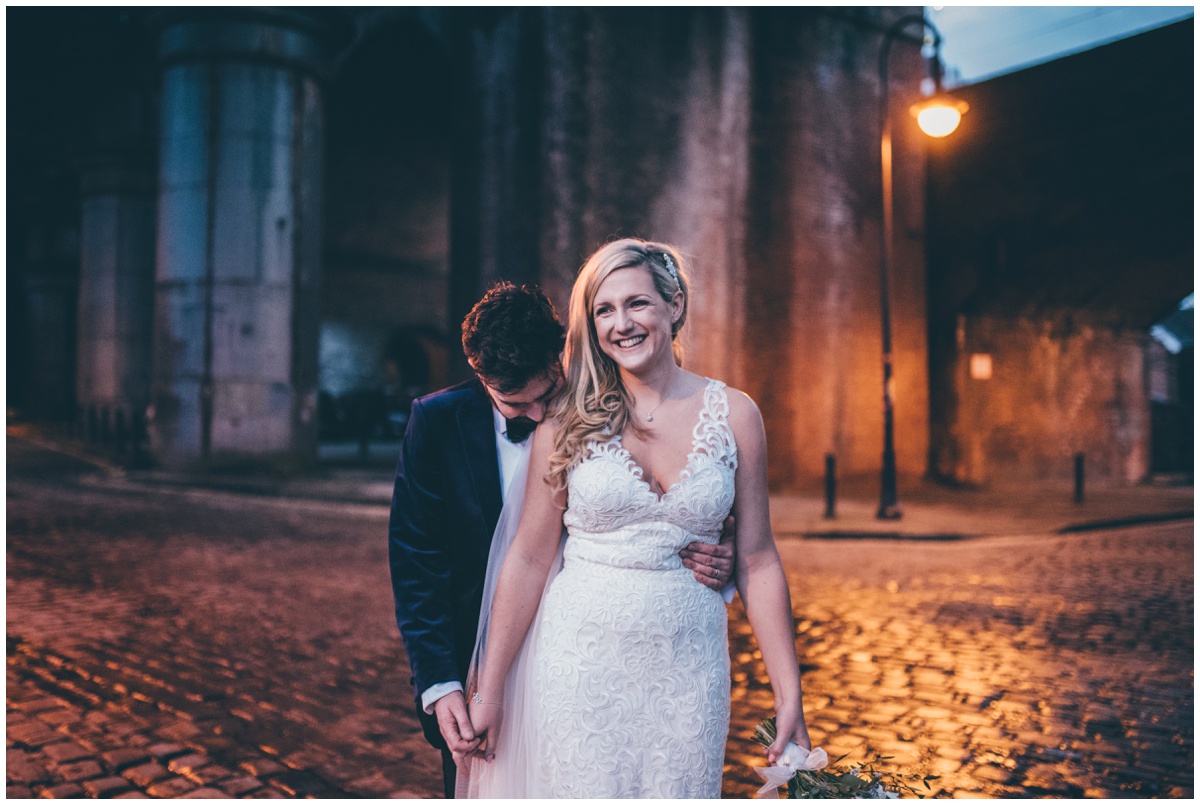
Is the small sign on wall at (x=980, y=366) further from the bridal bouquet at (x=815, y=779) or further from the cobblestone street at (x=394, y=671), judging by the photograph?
the bridal bouquet at (x=815, y=779)

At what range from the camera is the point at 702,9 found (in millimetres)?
16016

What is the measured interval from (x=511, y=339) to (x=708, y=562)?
699 mm

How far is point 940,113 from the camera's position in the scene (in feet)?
37.2

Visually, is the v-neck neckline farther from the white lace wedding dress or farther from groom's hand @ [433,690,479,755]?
groom's hand @ [433,690,479,755]

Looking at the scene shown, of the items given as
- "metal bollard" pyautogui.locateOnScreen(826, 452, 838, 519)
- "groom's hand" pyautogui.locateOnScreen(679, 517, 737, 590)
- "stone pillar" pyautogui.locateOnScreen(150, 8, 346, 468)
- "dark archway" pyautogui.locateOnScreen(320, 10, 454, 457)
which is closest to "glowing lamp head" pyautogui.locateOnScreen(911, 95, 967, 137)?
"metal bollard" pyautogui.locateOnScreen(826, 452, 838, 519)

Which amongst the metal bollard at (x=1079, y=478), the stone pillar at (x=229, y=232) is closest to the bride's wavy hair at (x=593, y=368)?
the metal bollard at (x=1079, y=478)

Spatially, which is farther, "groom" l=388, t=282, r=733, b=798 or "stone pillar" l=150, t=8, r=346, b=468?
"stone pillar" l=150, t=8, r=346, b=468

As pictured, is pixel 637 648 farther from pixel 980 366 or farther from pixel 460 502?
pixel 980 366

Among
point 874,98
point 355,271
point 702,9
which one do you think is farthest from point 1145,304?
point 355,271

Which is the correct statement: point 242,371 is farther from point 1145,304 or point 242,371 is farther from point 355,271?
point 1145,304

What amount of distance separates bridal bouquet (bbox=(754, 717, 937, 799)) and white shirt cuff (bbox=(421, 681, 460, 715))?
717 mm

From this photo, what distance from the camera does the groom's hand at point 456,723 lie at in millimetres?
2143

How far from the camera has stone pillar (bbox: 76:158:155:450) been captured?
83.1 ft

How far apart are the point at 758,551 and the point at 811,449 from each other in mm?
14496
